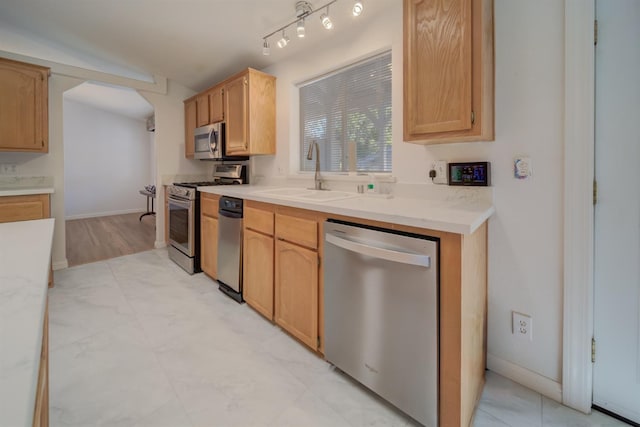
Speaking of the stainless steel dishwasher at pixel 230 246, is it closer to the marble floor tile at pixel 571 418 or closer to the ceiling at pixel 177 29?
the ceiling at pixel 177 29

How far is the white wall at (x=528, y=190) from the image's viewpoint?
57.4 inches

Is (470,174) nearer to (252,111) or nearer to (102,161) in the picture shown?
(252,111)

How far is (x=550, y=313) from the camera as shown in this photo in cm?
152

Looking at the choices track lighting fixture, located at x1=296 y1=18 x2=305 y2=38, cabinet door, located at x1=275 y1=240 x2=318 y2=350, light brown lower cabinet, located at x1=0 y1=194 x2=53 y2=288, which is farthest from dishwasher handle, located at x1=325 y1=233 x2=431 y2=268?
light brown lower cabinet, located at x1=0 y1=194 x2=53 y2=288

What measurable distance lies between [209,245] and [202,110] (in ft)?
6.29

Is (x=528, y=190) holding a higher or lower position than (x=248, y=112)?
lower

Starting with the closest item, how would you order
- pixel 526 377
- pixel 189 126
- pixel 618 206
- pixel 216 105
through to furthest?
pixel 618 206 → pixel 526 377 → pixel 216 105 → pixel 189 126

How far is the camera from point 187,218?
10.7ft

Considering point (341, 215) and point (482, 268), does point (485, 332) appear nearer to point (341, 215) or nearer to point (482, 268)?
point (482, 268)

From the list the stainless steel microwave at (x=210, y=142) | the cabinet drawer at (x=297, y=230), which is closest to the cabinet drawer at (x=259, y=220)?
the cabinet drawer at (x=297, y=230)

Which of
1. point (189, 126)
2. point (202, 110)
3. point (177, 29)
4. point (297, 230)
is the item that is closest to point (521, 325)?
point (297, 230)

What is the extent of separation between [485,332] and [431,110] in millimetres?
1264

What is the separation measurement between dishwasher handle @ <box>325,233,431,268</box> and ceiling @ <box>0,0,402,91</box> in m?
1.72

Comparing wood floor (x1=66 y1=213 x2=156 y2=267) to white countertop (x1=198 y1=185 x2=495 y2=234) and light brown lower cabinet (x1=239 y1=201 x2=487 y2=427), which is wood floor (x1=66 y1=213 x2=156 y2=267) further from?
white countertop (x1=198 y1=185 x2=495 y2=234)
